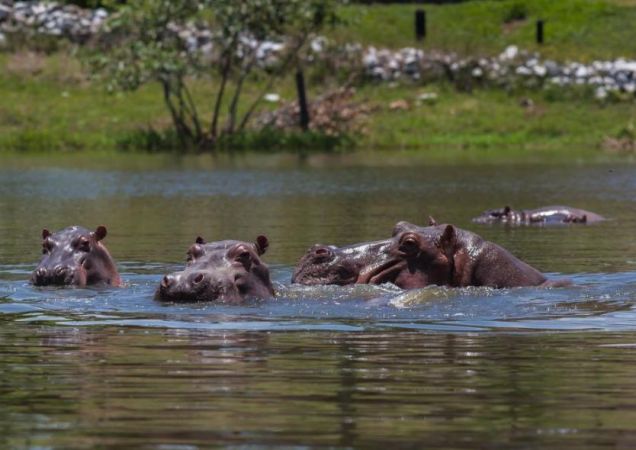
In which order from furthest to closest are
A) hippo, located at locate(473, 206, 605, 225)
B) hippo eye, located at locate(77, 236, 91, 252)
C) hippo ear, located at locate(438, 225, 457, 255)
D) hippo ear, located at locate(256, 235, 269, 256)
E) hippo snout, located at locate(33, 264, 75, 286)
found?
hippo, located at locate(473, 206, 605, 225) → hippo eye, located at locate(77, 236, 91, 252) → hippo snout, located at locate(33, 264, 75, 286) → hippo ear, located at locate(438, 225, 457, 255) → hippo ear, located at locate(256, 235, 269, 256)

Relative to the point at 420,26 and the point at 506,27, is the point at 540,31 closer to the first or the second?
the point at 506,27

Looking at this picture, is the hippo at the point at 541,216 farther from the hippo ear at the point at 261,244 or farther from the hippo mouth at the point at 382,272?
the hippo ear at the point at 261,244

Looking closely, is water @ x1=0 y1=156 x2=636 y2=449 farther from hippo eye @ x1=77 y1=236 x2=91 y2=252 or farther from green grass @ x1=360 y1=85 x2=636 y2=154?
green grass @ x1=360 y1=85 x2=636 y2=154

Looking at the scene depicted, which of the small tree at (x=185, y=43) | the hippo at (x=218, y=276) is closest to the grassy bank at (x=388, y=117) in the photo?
the small tree at (x=185, y=43)

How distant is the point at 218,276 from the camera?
10.5 meters

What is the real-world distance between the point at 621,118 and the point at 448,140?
4514mm

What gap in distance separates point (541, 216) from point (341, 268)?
9556 mm

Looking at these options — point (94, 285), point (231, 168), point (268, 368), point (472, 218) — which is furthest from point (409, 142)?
point (268, 368)

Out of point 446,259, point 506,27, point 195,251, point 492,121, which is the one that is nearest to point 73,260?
point 195,251

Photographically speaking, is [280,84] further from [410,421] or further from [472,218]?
[410,421]

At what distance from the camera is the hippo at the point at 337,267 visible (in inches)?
429

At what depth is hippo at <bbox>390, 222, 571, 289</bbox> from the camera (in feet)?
36.3

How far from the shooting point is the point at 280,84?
45250 mm

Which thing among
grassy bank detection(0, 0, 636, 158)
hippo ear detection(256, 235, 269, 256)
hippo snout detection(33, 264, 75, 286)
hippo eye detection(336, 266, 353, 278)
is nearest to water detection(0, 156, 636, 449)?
hippo snout detection(33, 264, 75, 286)
